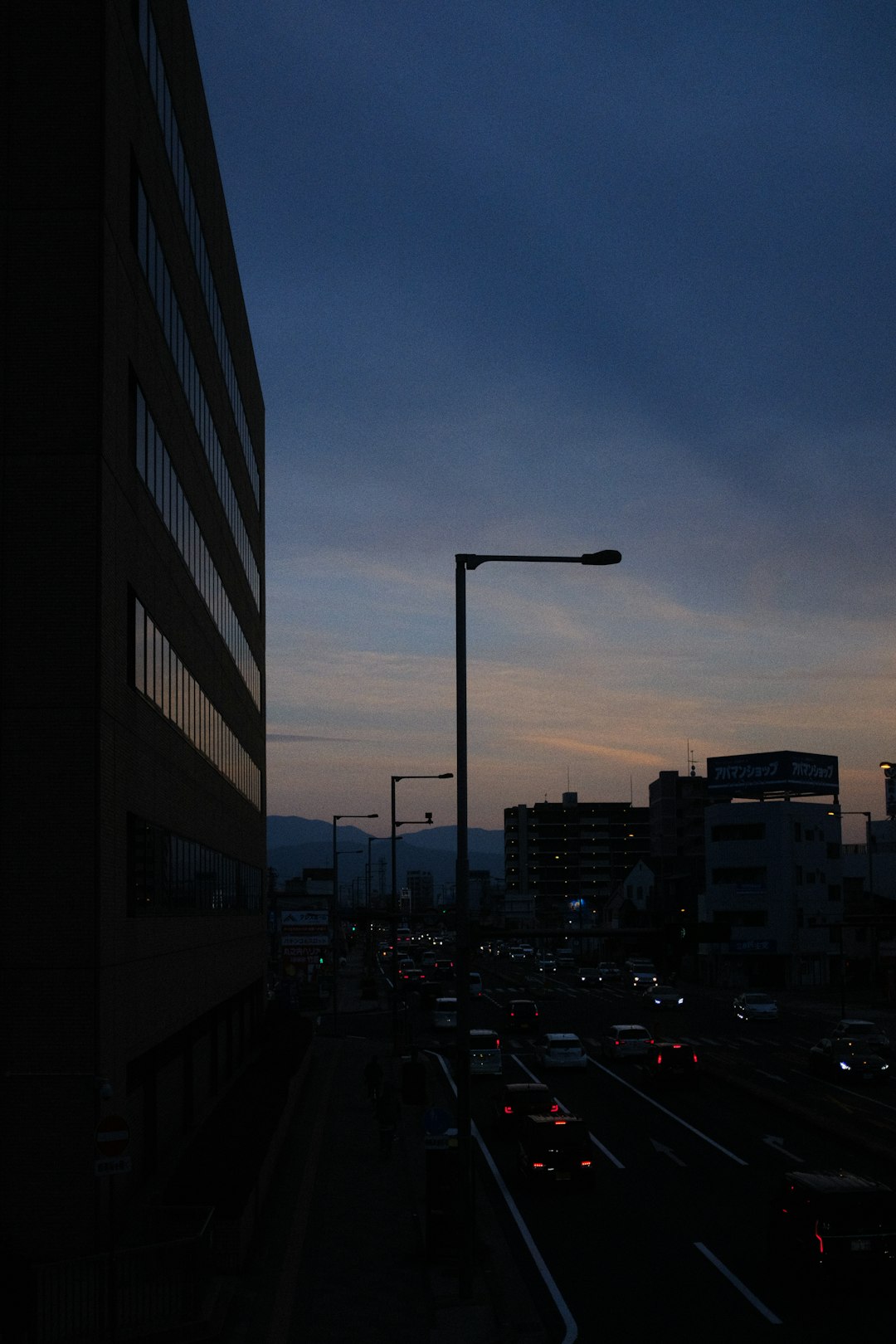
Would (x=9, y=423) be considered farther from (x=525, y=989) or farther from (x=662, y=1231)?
(x=525, y=989)

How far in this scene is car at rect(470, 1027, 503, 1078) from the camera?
49.2m

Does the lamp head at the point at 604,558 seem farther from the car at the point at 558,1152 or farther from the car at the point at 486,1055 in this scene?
the car at the point at 486,1055

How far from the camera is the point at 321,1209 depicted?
2609cm

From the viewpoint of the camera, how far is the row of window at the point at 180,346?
Answer: 1156 inches

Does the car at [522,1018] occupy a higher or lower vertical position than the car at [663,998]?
higher

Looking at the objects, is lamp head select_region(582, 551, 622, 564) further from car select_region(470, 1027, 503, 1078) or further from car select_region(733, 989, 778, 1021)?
car select_region(733, 989, 778, 1021)

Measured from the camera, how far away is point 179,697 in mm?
34531

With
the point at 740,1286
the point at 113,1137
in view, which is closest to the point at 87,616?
the point at 113,1137

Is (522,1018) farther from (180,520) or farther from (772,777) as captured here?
(772,777)

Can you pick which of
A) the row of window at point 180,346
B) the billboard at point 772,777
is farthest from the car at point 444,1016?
the billboard at point 772,777

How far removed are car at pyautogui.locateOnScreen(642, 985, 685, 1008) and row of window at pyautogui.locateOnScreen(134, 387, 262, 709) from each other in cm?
3984

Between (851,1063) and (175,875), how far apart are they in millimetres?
26106

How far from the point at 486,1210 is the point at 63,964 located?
9714mm

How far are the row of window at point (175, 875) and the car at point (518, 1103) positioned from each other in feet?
31.7
